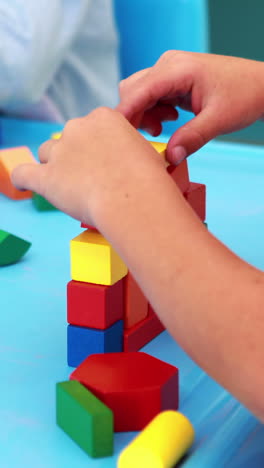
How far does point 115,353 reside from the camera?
0.50 m

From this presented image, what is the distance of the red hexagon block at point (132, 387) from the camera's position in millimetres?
452

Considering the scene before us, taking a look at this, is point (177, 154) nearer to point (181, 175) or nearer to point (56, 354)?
point (181, 175)

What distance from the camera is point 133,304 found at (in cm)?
55

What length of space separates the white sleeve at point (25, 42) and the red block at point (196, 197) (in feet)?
2.50

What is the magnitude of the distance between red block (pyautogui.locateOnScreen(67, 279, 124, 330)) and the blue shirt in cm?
85

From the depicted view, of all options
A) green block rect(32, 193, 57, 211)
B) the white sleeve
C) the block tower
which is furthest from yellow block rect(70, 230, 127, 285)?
the white sleeve

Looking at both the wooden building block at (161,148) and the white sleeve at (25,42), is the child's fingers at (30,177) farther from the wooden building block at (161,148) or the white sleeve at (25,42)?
the white sleeve at (25,42)

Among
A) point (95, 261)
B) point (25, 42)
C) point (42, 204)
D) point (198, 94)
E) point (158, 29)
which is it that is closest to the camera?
point (95, 261)

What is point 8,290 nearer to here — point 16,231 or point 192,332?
point 16,231

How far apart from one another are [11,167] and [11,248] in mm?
247

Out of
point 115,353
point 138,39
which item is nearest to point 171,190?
point 115,353

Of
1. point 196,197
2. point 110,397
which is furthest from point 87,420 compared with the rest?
point 196,197

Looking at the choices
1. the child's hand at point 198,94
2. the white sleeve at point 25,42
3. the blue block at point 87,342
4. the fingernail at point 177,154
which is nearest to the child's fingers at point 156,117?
the child's hand at point 198,94

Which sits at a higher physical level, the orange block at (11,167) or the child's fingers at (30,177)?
the child's fingers at (30,177)
